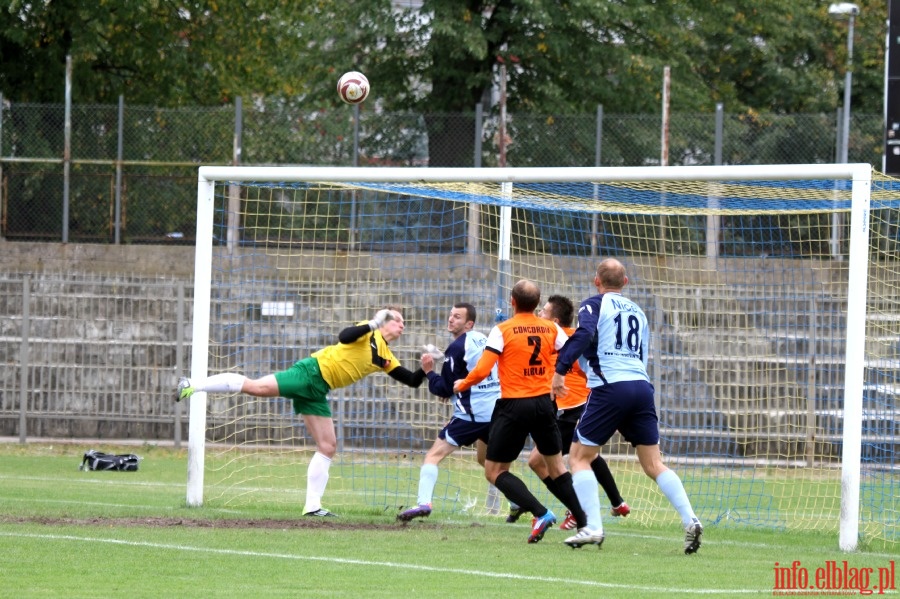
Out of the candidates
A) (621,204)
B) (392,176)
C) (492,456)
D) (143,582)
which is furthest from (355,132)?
(143,582)

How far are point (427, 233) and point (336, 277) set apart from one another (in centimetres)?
176

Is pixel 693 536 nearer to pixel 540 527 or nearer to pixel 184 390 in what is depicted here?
pixel 540 527

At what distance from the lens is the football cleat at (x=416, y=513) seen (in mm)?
10305

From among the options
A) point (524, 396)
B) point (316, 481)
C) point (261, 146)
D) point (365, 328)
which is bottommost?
point (316, 481)

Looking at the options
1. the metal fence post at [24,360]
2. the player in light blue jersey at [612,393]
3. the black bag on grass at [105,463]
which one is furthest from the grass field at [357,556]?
the metal fence post at [24,360]

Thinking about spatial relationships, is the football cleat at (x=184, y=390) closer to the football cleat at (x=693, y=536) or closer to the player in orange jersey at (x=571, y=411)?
the player in orange jersey at (x=571, y=411)

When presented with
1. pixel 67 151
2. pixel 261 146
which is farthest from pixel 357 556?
pixel 67 151

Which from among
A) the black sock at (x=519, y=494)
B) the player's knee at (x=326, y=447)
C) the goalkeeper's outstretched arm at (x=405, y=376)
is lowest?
the black sock at (x=519, y=494)

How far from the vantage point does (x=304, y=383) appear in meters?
10.6

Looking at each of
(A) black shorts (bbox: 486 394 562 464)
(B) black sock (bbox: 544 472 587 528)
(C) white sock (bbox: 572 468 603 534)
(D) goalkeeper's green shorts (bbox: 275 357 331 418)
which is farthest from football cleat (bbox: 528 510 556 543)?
(D) goalkeeper's green shorts (bbox: 275 357 331 418)

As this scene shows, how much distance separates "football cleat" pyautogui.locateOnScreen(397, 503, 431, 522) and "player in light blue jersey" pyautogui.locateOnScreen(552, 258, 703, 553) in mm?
1536

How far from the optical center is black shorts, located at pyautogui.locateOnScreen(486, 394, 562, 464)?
9.30 metres

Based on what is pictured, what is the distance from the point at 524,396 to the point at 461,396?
54.6 inches

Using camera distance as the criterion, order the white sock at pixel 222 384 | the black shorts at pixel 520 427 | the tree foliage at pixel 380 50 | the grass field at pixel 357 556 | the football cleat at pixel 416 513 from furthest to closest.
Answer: the tree foliage at pixel 380 50
the white sock at pixel 222 384
the football cleat at pixel 416 513
the black shorts at pixel 520 427
the grass field at pixel 357 556
